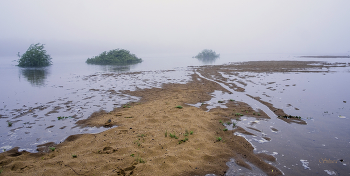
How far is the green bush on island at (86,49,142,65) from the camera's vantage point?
38850 mm

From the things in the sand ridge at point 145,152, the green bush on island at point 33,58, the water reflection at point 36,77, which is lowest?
the sand ridge at point 145,152

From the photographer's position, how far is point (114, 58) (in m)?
39.7

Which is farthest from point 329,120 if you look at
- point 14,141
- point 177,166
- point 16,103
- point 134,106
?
point 16,103

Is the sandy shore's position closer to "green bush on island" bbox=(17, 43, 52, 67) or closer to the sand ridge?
the sand ridge

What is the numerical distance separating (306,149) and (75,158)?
590cm

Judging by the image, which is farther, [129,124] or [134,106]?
[134,106]

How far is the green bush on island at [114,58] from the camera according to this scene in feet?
127

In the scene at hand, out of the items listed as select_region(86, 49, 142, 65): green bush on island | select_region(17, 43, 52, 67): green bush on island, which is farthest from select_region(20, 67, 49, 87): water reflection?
select_region(86, 49, 142, 65): green bush on island

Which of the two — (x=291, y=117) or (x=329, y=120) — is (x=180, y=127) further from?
(x=329, y=120)

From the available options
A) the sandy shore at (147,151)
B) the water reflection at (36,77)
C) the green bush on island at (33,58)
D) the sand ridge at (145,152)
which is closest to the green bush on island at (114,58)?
the green bush on island at (33,58)

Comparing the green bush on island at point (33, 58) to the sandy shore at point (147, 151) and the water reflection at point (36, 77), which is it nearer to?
the water reflection at point (36, 77)

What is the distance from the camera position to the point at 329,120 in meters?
6.73

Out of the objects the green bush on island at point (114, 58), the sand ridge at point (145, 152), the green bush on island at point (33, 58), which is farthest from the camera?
the green bush on island at point (114, 58)

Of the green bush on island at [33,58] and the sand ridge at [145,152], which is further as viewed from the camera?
the green bush on island at [33,58]
